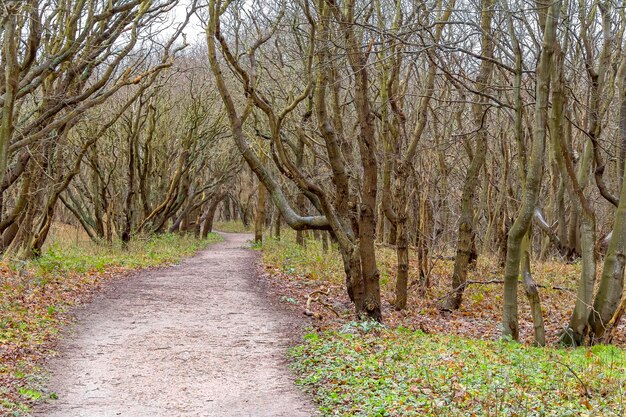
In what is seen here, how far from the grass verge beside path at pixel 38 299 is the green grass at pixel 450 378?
2.91 m

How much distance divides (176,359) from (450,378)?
3433 millimetres

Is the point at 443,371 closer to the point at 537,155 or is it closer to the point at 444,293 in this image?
the point at 537,155

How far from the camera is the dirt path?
629cm

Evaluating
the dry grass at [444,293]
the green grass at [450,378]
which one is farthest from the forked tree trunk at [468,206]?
the green grass at [450,378]

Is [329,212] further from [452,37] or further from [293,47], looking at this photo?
[293,47]

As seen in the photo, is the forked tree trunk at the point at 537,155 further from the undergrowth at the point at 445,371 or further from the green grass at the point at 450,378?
the green grass at the point at 450,378

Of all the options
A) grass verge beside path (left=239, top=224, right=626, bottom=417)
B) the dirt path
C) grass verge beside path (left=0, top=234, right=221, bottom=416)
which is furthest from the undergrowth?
grass verge beside path (left=0, top=234, right=221, bottom=416)

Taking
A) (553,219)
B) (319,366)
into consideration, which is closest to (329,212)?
(319,366)

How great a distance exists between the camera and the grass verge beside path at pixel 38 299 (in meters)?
6.64

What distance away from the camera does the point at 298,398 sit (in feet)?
21.4

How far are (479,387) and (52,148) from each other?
→ 13566mm

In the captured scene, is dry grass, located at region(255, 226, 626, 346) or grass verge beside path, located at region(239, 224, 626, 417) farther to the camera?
dry grass, located at region(255, 226, 626, 346)

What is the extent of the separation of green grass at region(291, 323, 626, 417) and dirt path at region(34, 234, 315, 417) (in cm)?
44

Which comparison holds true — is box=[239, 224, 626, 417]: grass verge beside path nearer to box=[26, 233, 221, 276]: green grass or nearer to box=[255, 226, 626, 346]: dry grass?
box=[255, 226, 626, 346]: dry grass
